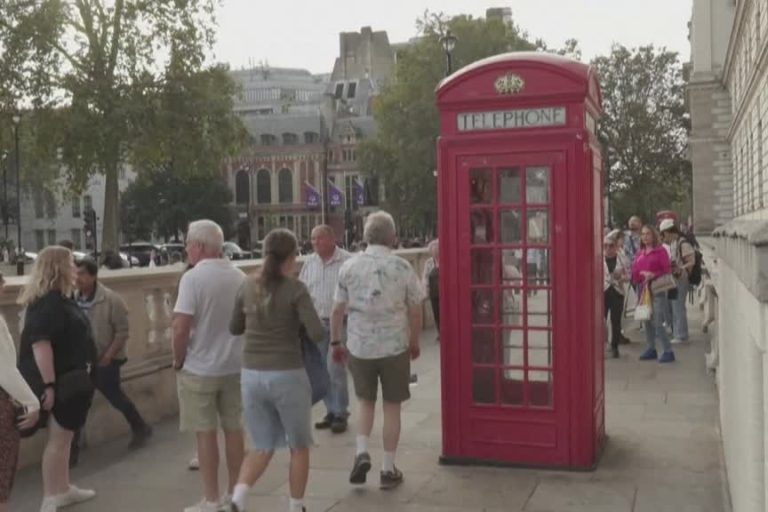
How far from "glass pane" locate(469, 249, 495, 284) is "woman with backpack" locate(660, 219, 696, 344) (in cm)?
700

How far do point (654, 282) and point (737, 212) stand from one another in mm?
35466

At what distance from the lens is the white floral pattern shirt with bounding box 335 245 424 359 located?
6.32m

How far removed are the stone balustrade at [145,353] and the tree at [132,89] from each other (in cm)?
2407

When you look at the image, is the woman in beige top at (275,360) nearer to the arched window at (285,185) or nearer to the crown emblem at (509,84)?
the crown emblem at (509,84)

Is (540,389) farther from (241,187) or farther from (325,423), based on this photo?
(241,187)

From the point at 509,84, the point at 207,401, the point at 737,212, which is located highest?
the point at 509,84

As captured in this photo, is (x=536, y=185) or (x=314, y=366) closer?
(x=314, y=366)

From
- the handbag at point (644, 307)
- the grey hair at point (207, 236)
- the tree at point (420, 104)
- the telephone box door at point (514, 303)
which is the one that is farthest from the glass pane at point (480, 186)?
the tree at point (420, 104)

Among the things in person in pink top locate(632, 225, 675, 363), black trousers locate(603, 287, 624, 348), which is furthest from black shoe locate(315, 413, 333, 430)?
black trousers locate(603, 287, 624, 348)

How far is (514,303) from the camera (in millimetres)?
6586

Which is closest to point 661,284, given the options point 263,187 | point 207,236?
point 207,236

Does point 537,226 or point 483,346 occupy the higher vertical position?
point 537,226

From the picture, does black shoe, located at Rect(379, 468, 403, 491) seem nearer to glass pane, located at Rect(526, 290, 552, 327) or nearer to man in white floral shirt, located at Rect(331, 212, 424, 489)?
man in white floral shirt, located at Rect(331, 212, 424, 489)

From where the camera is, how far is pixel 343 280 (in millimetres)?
6457
